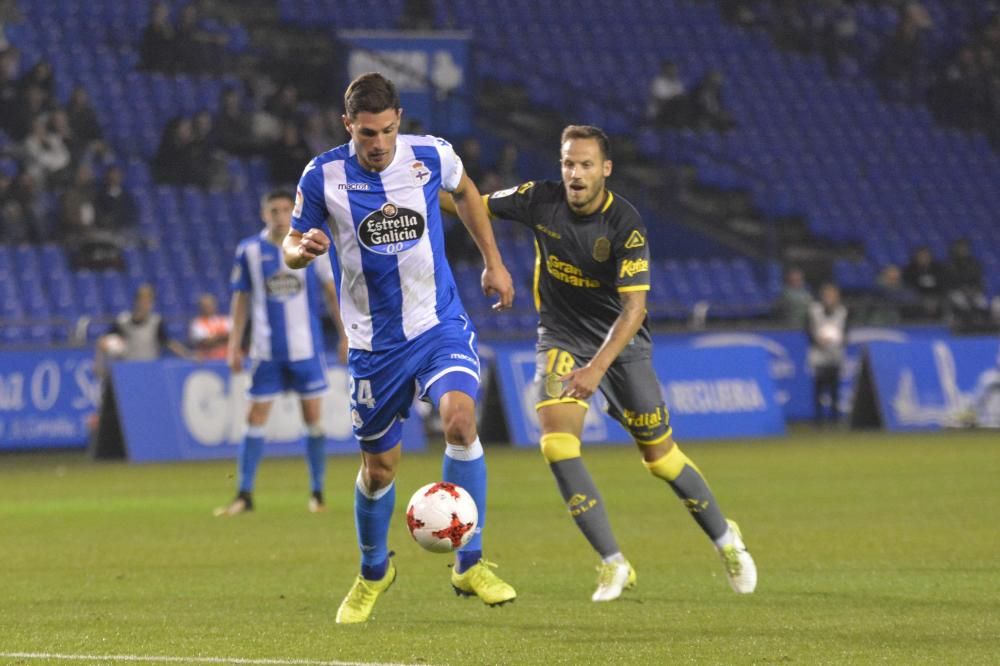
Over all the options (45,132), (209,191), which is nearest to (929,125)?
(209,191)

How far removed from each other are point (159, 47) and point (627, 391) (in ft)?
61.1

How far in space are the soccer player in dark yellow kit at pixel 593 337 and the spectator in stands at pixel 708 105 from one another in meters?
21.9

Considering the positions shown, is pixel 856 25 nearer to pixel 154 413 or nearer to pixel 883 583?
pixel 154 413

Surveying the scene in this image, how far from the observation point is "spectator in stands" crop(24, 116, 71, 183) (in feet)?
74.2

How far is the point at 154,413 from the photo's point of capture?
1939 centimetres

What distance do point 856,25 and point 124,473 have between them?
20301 millimetres

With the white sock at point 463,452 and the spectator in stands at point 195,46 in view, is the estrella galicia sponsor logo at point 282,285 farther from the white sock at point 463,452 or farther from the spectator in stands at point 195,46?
the spectator in stands at point 195,46

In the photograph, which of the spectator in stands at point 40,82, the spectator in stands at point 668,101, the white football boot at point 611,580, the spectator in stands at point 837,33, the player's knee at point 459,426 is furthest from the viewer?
the spectator in stands at point 837,33

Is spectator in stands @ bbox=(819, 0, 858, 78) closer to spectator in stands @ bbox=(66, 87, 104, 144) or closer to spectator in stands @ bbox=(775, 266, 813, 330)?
spectator in stands @ bbox=(775, 266, 813, 330)

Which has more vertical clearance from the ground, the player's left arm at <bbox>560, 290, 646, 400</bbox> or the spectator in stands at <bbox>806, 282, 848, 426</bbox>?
the player's left arm at <bbox>560, 290, 646, 400</bbox>

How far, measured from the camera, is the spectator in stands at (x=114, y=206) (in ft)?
75.3

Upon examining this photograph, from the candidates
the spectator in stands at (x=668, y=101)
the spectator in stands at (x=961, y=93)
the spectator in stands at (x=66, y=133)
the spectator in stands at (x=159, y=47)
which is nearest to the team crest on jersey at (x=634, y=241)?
the spectator in stands at (x=66, y=133)

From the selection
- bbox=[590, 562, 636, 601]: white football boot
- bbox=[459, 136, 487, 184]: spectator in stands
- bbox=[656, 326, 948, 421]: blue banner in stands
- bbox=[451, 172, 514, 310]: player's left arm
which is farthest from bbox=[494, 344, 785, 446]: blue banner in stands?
bbox=[451, 172, 514, 310]: player's left arm

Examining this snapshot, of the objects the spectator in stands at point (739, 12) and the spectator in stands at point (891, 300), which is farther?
the spectator in stands at point (739, 12)
